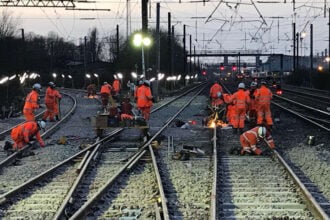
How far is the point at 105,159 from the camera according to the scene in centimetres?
1434

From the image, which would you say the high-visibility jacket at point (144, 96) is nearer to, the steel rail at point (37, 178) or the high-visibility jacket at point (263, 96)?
the steel rail at point (37, 178)

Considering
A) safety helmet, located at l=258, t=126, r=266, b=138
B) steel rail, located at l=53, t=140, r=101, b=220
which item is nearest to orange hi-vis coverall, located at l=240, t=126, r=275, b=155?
safety helmet, located at l=258, t=126, r=266, b=138

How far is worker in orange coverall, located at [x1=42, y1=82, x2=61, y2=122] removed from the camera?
24516 mm

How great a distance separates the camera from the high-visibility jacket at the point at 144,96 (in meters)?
19.8

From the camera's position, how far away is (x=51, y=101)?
2486 cm

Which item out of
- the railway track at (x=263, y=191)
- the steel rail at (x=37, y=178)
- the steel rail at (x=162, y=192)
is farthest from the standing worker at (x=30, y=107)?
the railway track at (x=263, y=191)

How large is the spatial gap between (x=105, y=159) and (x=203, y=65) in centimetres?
18082

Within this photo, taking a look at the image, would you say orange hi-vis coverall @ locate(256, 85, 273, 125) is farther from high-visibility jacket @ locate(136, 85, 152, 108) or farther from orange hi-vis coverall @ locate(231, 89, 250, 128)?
high-visibility jacket @ locate(136, 85, 152, 108)

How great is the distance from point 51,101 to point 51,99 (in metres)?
0.21

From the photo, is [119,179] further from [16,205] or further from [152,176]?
[16,205]

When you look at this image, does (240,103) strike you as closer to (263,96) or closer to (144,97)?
(263,96)

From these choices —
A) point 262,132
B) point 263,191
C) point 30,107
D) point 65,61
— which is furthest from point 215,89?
point 65,61

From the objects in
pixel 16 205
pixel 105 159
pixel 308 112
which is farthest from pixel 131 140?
pixel 308 112

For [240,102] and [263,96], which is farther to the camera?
[240,102]
